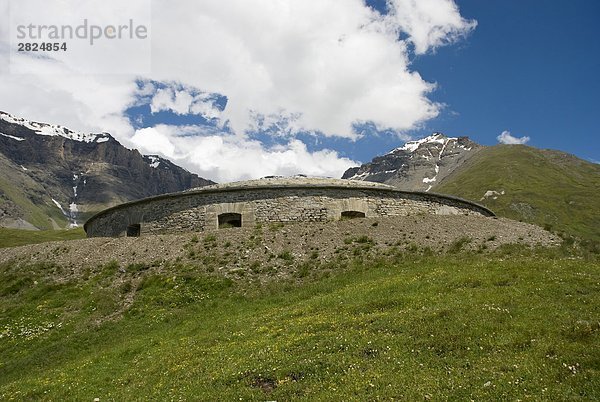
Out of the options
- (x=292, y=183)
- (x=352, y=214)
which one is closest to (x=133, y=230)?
(x=292, y=183)

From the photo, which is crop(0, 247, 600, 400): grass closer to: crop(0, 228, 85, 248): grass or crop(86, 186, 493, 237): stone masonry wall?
crop(86, 186, 493, 237): stone masonry wall

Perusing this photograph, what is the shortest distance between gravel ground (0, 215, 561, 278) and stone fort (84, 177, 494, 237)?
3.42 m

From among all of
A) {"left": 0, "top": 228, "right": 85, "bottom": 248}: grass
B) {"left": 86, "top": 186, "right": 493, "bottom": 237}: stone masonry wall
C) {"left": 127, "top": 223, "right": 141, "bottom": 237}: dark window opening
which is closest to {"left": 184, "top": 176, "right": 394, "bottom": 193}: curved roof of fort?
{"left": 86, "top": 186, "right": 493, "bottom": 237}: stone masonry wall

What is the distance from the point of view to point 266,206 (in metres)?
33.1

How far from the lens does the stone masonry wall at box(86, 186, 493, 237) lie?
108 feet

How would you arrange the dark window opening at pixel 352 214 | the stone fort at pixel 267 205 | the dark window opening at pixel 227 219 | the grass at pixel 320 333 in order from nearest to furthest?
the grass at pixel 320 333 < the stone fort at pixel 267 205 < the dark window opening at pixel 227 219 < the dark window opening at pixel 352 214

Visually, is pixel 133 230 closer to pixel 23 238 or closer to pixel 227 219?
pixel 227 219

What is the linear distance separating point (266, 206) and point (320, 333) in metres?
19.7

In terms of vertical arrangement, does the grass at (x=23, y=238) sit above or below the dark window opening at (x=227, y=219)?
below

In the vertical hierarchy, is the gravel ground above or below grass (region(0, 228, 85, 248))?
above

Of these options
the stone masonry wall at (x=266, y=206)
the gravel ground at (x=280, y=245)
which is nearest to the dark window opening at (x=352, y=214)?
the stone masonry wall at (x=266, y=206)

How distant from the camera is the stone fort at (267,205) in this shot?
33.1m

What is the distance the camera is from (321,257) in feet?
82.6

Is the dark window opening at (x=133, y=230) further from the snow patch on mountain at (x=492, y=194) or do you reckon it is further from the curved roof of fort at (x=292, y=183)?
the snow patch on mountain at (x=492, y=194)
